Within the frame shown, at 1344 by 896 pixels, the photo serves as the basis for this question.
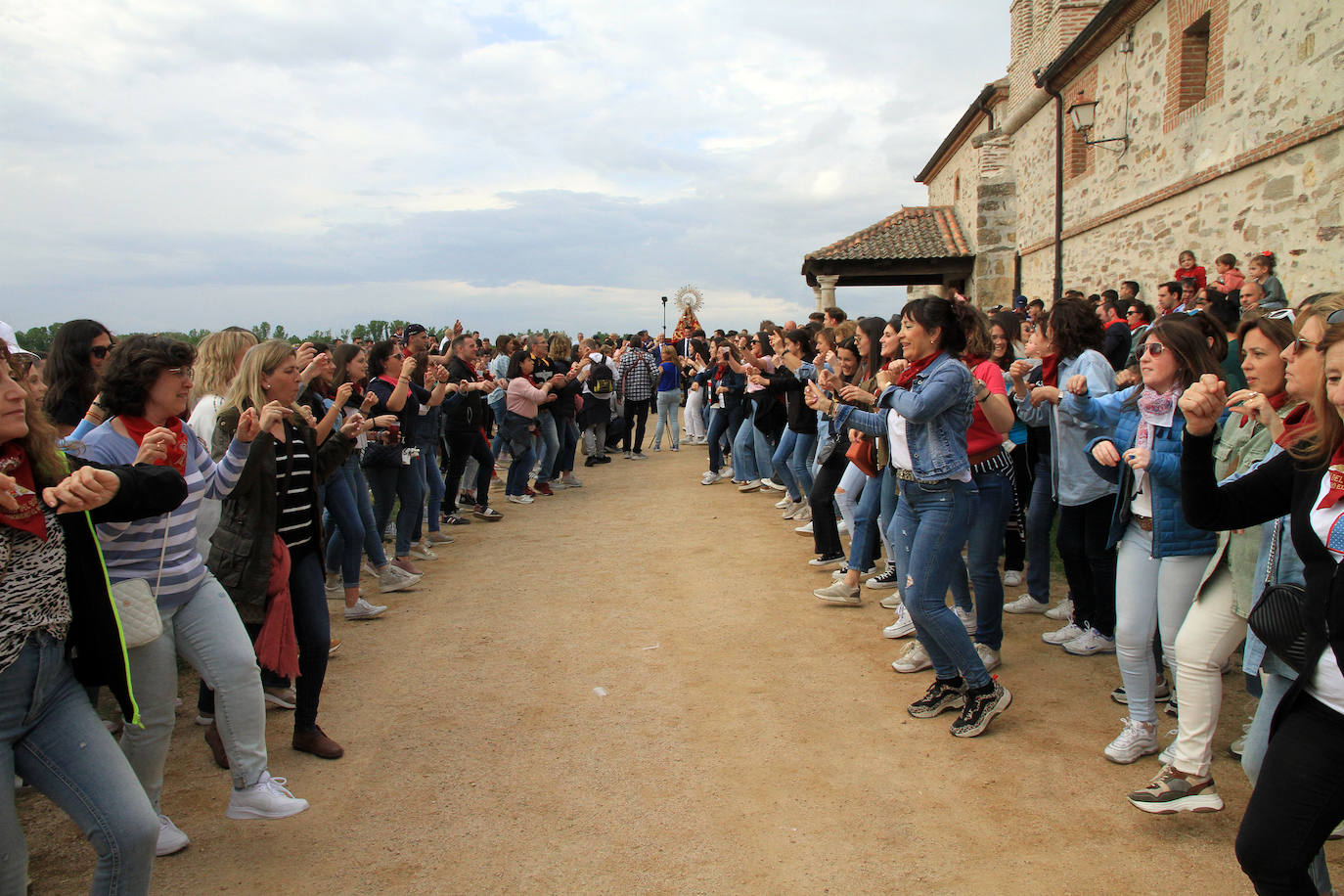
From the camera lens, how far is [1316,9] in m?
8.56

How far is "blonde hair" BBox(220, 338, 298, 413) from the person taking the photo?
12.5ft

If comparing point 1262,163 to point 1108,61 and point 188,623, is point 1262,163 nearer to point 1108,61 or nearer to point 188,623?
point 1108,61

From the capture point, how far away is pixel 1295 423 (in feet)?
8.25

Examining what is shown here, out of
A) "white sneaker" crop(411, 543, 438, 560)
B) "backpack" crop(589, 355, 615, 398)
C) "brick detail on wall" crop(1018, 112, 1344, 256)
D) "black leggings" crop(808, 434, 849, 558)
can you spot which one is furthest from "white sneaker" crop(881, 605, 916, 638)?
"backpack" crop(589, 355, 615, 398)

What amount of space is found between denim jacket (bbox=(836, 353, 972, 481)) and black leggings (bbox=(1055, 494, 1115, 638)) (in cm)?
114

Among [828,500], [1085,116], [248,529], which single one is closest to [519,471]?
[828,500]

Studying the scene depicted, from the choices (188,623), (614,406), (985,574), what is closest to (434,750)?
(188,623)

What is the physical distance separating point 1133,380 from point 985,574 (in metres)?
1.27

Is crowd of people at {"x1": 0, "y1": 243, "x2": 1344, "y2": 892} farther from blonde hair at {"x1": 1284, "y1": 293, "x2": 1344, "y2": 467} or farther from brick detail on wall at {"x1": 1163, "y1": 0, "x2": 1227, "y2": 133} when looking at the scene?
brick detail on wall at {"x1": 1163, "y1": 0, "x2": 1227, "y2": 133}

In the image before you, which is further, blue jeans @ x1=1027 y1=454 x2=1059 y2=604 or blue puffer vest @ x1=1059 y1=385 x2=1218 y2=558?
blue jeans @ x1=1027 y1=454 x2=1059 y2=604

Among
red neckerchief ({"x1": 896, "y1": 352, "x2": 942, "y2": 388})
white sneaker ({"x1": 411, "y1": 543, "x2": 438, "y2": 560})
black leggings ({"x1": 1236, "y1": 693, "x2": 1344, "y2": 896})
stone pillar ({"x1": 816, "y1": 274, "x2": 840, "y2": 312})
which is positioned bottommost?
white sneaker ({"x1": 411, "y1": 543, "x2": 438, "y2": 560})

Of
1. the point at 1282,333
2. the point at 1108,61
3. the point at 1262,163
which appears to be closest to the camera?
the point at 1282,333

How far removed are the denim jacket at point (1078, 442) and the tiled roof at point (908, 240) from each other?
1773cm

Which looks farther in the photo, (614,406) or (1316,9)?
(614,406)
